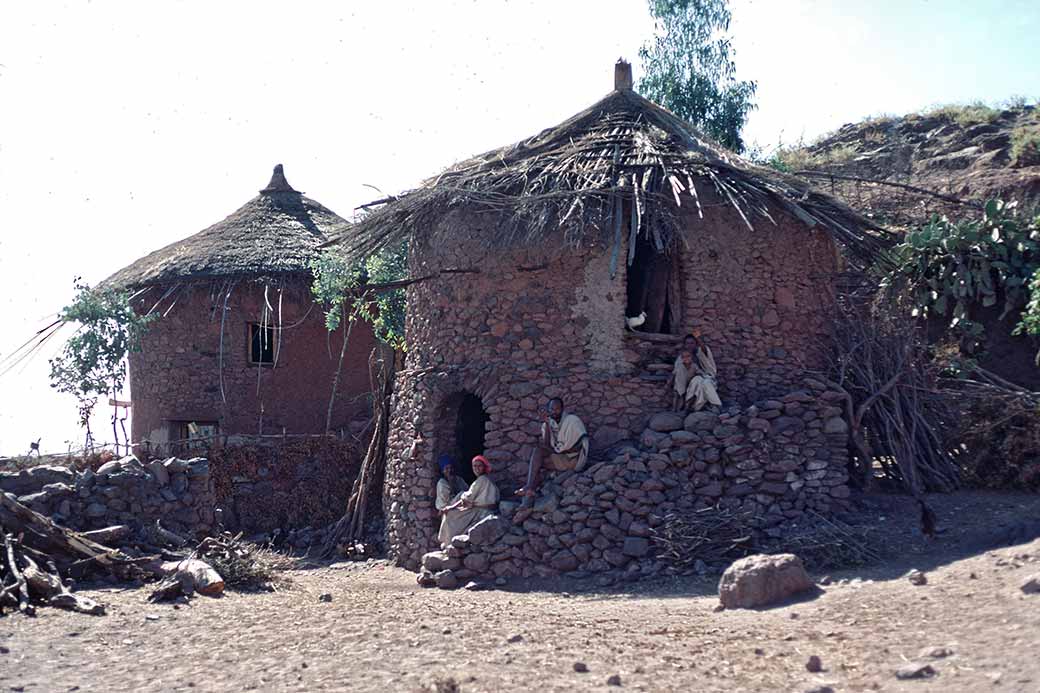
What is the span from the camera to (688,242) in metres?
10.4

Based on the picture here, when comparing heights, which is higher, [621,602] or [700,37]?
[700,37]

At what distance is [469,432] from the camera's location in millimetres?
12609

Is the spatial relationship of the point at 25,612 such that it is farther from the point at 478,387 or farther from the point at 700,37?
the point at 700,37

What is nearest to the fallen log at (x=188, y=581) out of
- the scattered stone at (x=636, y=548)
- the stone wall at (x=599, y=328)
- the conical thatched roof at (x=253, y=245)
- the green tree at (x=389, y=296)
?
the stone wall at (x=599, y=328)

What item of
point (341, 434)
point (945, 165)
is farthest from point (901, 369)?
point (945, 165)

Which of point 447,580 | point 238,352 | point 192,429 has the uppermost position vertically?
point 238,352

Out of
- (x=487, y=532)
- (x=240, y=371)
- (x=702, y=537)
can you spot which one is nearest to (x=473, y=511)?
(x=487, y=532)

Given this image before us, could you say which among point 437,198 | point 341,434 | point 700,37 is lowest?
point 341,434

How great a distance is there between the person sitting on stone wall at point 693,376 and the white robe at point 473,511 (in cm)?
187

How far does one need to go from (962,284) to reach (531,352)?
4.59 meters

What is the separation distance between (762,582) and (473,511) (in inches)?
144

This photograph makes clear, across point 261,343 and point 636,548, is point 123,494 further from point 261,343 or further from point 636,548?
point 261,343

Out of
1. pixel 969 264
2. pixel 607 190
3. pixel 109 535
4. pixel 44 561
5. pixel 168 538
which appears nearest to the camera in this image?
pixel 44 561

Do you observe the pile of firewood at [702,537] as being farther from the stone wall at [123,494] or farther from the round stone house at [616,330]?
the stone wall at [123,494]
